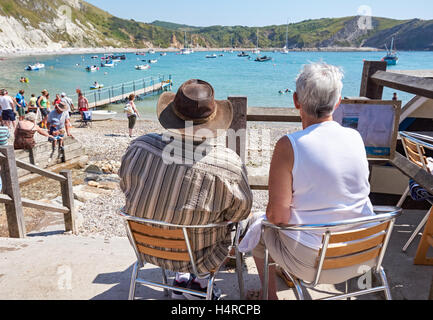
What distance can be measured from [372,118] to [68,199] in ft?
13.7

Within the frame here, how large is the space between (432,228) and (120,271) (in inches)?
92.5

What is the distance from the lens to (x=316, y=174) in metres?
1.68

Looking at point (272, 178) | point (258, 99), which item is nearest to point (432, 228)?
point (272, 178)

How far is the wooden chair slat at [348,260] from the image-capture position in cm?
171

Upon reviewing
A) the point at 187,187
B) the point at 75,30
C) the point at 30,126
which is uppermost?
the point at 75,30

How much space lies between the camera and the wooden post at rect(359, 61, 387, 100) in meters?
3.47

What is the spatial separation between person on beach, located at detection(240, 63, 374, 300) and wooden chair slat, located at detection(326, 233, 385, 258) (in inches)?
3.1

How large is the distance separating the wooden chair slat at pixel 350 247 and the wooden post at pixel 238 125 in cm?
108

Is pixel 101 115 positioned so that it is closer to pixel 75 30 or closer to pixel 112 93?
pixel 112 93

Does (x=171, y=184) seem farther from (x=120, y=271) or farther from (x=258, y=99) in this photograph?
(x=258, y=99)

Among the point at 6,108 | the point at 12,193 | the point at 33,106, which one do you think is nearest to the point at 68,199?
the point at 12,193

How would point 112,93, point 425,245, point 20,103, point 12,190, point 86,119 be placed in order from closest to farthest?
point 425,245
point 12,190
point 20,103
point 86,119
point 112,93

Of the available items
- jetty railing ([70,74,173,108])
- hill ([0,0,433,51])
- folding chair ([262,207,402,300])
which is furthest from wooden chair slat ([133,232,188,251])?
hill ([0,0,433,51])

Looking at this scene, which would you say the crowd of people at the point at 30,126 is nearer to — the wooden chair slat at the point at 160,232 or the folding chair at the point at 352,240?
the wooden chair slat at the point at 160,232
